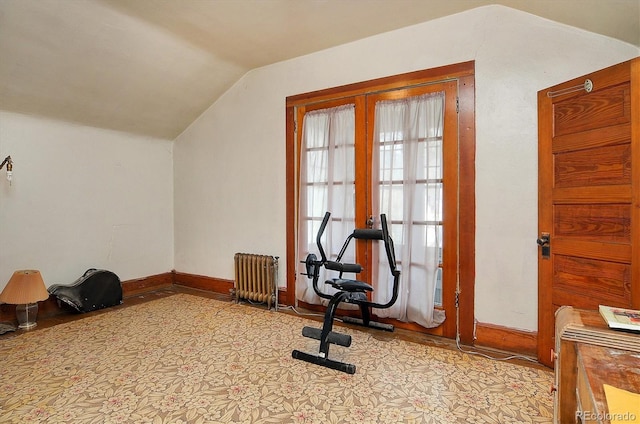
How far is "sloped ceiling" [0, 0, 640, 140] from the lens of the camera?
255cm

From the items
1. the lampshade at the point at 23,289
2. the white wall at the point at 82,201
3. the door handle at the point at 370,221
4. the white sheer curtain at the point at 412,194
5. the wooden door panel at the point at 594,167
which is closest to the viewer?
the wooden door panel at the point at 594,167

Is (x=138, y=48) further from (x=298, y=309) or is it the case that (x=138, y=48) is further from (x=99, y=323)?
(x=298, y=309)

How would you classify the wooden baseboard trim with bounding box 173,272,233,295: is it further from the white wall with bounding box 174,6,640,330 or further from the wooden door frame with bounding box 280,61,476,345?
the wooden door frame with bounding box 280,61,476,345

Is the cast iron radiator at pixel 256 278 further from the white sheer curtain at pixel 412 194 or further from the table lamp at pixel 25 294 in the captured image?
the table lamp at pixel 25 294

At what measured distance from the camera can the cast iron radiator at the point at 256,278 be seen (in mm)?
3889

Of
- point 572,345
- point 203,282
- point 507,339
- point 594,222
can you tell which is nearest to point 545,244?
point 594,222

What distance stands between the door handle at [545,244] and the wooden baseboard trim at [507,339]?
0.66 meters

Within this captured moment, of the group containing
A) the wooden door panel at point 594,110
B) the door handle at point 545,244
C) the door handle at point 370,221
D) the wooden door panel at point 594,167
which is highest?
the wooden door panel at point 594,110

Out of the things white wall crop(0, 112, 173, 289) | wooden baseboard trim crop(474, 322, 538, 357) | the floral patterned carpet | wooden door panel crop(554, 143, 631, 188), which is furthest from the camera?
white wall crop(0, 112, 173, 289)

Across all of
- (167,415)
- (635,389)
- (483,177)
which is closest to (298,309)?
(167,415)

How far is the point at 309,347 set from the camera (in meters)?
2.82

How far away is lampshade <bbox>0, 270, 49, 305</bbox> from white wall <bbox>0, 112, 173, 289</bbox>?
30 cm

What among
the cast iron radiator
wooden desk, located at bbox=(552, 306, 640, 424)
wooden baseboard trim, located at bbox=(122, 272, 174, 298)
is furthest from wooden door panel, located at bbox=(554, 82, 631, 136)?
wooden baseboard trim, located at bbox=(122, 272, 174, 298)

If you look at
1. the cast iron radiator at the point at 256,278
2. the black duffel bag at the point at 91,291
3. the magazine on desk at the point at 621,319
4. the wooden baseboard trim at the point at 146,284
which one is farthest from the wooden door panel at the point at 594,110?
the wooden baseboard trim at the point at 146,284
